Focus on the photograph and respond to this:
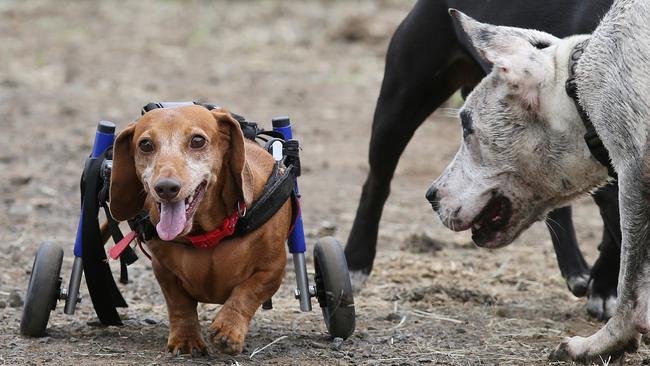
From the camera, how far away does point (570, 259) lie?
240 inches

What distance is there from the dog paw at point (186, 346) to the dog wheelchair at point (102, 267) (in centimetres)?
40

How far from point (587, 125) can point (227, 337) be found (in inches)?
61.9

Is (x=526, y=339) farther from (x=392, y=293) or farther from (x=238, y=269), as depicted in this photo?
(x=238, y=269)

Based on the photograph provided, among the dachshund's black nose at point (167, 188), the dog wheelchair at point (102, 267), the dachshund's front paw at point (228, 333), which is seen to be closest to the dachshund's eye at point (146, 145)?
the dachshund's black nose at point (167, 188)

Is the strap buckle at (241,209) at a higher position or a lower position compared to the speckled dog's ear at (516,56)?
lower

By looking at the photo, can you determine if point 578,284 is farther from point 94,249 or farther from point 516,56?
point 94,249

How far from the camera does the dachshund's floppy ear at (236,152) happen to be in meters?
4.37

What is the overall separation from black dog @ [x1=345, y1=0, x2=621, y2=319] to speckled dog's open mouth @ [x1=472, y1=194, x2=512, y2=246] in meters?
0.66

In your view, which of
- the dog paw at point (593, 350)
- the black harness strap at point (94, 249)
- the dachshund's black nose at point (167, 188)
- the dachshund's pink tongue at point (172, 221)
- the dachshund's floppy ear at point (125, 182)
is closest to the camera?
the dachshund's black nose at point (167, 188)

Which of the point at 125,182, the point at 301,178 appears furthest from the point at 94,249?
the point at 301,178

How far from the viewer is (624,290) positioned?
14.9 feet

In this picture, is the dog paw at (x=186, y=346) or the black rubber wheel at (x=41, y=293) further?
the black rubber wheel at (x=41, y=293)

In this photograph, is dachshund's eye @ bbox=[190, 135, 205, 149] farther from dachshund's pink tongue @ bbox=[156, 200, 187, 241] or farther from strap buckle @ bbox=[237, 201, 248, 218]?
strap buckle @ bbox=[237, 201, 248, 218]

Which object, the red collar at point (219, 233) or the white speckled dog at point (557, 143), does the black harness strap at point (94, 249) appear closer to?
the red collar at point (219, 233)
